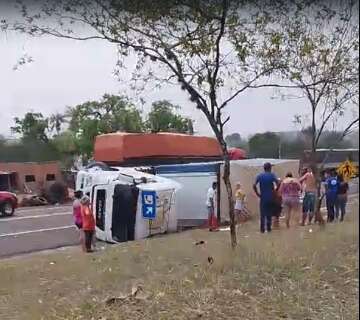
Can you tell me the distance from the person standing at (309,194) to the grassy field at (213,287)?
5.91m

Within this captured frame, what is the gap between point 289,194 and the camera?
12.6 metres

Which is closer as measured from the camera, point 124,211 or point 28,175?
point 124,211

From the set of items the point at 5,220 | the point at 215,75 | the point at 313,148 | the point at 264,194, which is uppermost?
the point at 215,75

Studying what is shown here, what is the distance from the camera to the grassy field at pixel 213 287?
488 cm

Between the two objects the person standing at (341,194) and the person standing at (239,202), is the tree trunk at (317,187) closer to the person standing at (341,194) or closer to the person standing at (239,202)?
the person standing at (341,194)

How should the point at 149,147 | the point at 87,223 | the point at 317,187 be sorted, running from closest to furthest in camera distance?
the point at 87,223 < the point at 317,187 < the point at 149,147

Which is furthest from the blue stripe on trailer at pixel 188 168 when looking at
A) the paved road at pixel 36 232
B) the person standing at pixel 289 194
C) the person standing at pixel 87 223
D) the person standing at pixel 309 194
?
the person standing at pixel 87 223

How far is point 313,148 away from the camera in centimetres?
1189

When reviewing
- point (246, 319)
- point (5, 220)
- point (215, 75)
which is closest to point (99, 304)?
point (246, 319)

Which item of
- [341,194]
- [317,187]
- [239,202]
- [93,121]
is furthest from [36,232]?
[93,121]

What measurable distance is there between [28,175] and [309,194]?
12424 mm

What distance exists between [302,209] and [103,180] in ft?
15.7

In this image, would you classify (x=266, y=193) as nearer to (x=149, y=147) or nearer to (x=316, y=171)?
(x=316, y=171)

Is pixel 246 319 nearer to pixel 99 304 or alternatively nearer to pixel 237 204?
pixel 99 304
